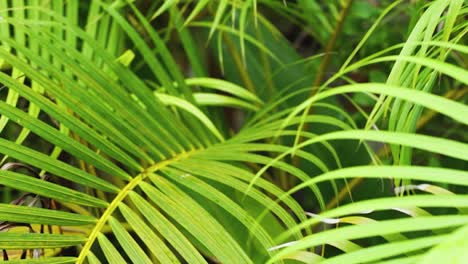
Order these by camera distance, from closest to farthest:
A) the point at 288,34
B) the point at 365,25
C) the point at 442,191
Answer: the point at 442,191
the point at 365,25
the point at 288,34

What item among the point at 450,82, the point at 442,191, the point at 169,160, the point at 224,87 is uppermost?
the point at 450,82

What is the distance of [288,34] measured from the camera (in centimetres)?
209

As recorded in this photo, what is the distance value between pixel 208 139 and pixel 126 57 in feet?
0.50

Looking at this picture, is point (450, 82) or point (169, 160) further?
point (450, 82)

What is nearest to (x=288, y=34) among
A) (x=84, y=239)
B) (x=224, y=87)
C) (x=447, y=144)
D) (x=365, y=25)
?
(x=365, y=25)

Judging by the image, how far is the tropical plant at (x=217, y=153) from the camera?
42 cm

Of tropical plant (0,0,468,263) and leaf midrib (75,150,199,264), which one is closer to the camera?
tropical plant (0,0,468,263)

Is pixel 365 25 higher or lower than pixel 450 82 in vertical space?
higher

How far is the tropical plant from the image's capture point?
423 millimetres

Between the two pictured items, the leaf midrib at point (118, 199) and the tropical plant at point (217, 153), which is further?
the leaf midrib at point (118, 199)

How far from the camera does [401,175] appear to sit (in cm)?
40

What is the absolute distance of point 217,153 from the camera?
826 mm

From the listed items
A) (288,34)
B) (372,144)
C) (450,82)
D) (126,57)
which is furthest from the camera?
(288,34)

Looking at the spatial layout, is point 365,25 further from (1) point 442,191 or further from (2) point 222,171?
(1) point 442,191
